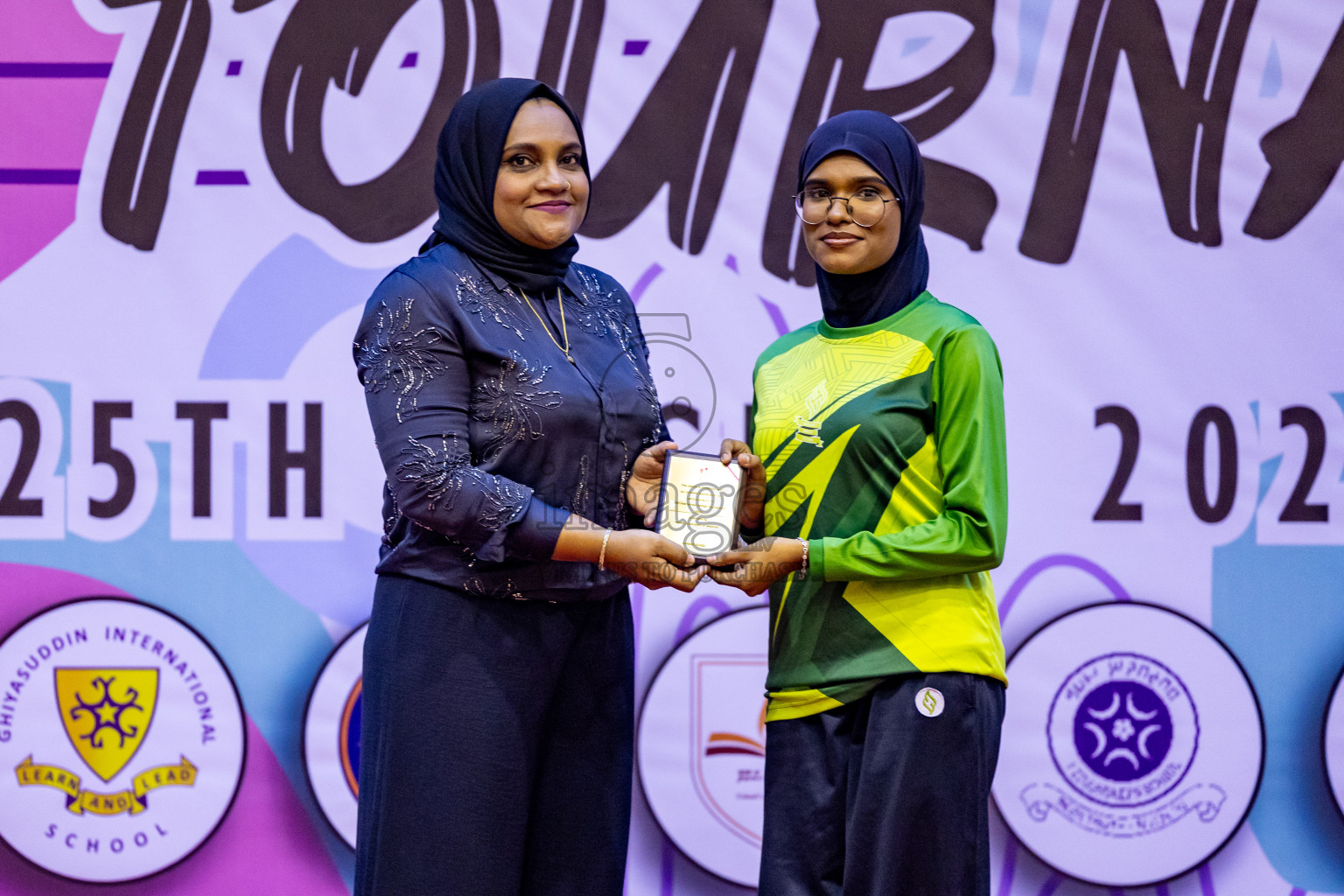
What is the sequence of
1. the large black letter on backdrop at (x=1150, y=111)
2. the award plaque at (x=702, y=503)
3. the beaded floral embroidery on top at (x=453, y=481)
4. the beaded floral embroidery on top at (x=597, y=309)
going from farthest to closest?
the large black letter on backdrop at (x=1150, y=111)
the beaded floral embroidery on top at (x=597, y=309)
the award plaque at (x=702, y=503)
the beaded floral embroidery on top at (x=453, y=481)

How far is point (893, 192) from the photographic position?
1620 mm

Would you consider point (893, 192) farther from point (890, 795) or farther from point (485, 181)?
point (890, 795)

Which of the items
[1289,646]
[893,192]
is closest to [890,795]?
[893,192]

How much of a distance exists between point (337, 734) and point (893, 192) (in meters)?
1.72

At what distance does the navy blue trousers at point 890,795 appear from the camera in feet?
4.89

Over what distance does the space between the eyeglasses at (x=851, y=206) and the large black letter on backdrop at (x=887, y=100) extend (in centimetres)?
83

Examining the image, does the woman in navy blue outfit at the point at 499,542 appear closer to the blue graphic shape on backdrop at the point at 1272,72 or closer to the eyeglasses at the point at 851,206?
the eyeglasses at the point at 851,206

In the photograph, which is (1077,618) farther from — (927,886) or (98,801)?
(98,801)

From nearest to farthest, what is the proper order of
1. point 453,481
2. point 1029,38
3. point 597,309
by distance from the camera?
point 453,481, point 597,309, point 1029,38

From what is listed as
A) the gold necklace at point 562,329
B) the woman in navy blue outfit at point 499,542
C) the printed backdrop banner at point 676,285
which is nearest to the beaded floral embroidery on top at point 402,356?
the woman in navy blue outfit at point 499,542

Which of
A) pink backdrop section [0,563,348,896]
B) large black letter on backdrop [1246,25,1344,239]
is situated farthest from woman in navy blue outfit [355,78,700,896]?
large black letter on backdrop [1246,25,1344,239]

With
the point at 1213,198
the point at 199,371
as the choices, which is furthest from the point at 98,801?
the point at 1213,198

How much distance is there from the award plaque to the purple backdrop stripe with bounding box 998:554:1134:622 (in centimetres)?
112

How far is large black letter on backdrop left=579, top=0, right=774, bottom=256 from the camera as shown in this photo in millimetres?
2469
